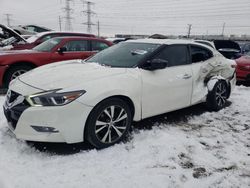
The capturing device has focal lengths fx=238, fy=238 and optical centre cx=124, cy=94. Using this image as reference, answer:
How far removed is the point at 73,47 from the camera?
22.9 feet

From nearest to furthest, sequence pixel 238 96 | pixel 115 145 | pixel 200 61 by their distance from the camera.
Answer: pixel 115 145
pixel 200 61
pixel 238 96

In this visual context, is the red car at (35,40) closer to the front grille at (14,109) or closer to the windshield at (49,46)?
the windshield at (49,46)

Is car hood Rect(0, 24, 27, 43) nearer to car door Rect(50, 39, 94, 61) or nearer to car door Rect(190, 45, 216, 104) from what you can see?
car door Rect(50, 39, 94, 61)

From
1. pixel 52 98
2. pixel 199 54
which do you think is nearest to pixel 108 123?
pixel 52 98

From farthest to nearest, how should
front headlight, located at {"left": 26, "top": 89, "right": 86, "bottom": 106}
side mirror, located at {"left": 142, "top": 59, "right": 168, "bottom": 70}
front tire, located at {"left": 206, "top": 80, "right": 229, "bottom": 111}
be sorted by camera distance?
front tire, located at {"left": 206, "top": 80, "right": 229, "bottom": 111}
side mirror, located at {"left": 142, "top": 59, "right": 168, "bottom": 70}
front headlight, located at {"left": 26, "top": 89, "right": 86, "bottom": 106}

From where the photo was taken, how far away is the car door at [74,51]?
21.8 feet

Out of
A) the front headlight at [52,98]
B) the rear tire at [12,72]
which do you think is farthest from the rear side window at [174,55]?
the rear tire at [12,72]

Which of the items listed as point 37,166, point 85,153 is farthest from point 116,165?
point 37,166

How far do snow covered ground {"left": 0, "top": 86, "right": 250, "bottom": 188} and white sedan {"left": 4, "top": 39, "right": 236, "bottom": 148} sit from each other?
245mm

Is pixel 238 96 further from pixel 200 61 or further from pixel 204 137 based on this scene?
pixel 204 137

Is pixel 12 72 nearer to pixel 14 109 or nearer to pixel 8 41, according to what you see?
pixel 8 41

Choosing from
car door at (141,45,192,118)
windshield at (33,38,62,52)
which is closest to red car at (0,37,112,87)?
windshield at (33,38,62,52)

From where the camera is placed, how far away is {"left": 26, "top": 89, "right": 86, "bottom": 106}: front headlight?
9.09ft

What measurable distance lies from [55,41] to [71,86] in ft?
14.9
